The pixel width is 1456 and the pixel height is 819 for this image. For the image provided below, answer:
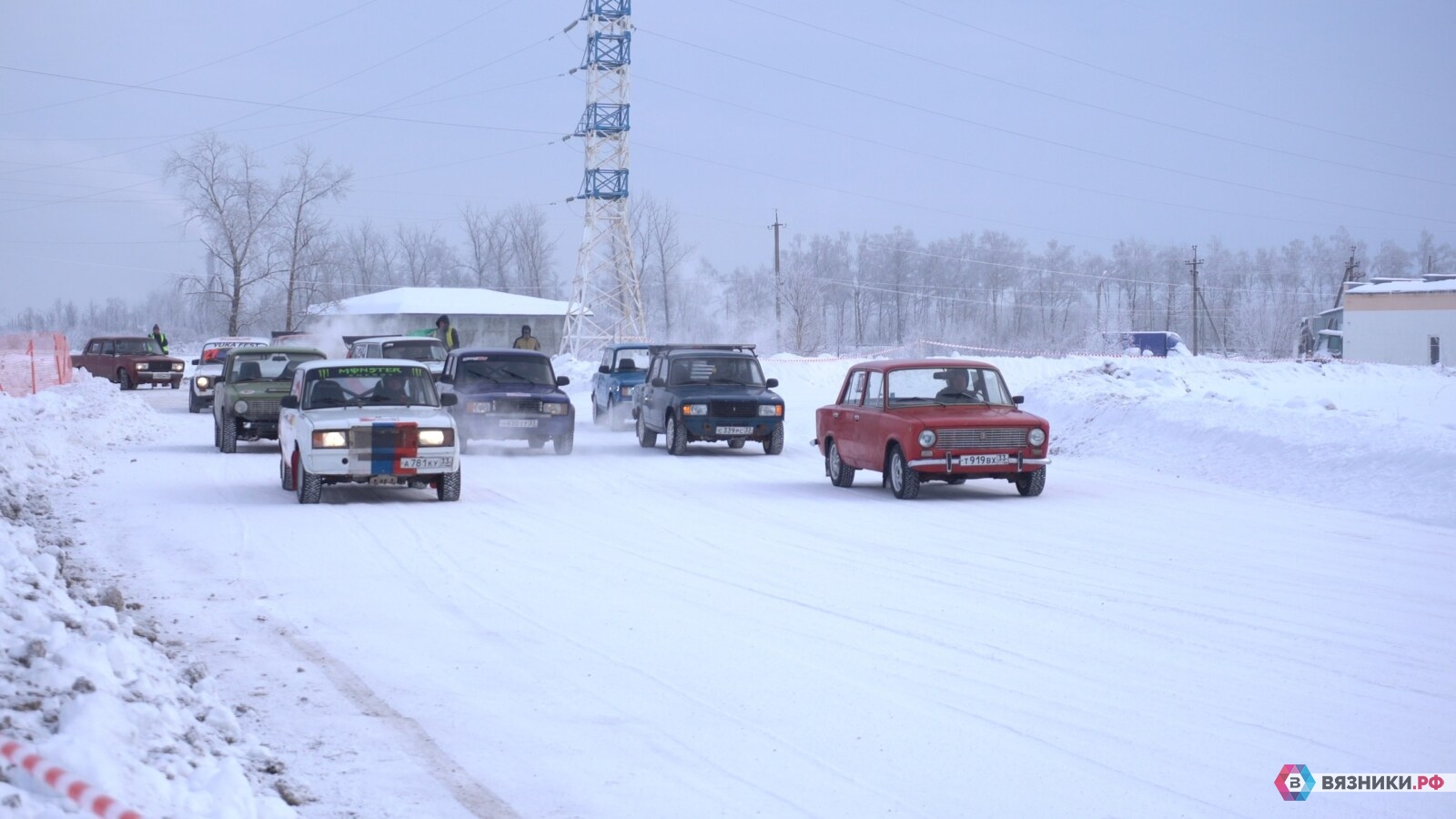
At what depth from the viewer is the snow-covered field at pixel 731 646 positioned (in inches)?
213

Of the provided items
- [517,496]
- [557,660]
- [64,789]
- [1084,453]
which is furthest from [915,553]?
[1084,453]

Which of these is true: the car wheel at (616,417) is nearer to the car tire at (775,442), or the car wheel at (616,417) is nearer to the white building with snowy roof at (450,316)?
the car tire at (775,442)

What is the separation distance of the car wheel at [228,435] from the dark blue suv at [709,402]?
6.79 metres

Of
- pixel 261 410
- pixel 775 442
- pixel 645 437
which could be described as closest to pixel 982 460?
pixel 775 442

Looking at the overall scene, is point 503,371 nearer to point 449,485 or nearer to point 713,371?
point 713,371

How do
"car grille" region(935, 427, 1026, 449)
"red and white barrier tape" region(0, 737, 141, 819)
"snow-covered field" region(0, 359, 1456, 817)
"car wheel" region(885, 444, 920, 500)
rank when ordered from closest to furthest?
1. "red and white barrier tape" region(0, 737, 141, 819)
2. "snow-covered field" region(0, 359, 1456, 817)
3. "car grille" region(935, 427, 1026, 449)
4. "car wheel" region(885, 444, 920, 500)

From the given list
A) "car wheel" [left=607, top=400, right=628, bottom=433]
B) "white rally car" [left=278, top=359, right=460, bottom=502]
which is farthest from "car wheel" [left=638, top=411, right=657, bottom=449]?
"white rally car" [left=278, top=359, right=460, bottom=502]

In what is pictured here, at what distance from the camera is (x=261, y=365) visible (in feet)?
78.1

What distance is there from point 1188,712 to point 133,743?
467cm

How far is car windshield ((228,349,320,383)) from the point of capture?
22969 millimetres

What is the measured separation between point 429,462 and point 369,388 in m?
2.08

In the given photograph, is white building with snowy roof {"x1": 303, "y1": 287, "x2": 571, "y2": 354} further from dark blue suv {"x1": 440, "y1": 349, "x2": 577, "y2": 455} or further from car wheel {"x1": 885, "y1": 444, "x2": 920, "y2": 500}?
car wheel {"x1": 885, "y1": 444, "x2": 920, "y2": 500}

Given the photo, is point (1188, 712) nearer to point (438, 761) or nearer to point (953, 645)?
point (953, 645)

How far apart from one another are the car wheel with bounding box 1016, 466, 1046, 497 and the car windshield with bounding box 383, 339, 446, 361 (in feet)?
49.7
